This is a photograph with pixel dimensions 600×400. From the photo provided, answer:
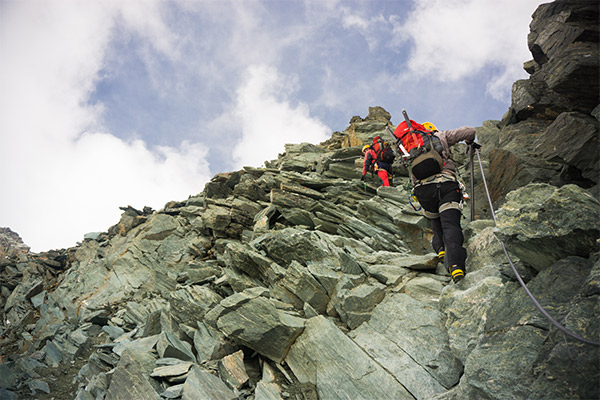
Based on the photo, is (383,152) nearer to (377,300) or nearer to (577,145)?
(577,145)

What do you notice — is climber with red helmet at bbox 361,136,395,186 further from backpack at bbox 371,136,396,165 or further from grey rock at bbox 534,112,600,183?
grey rock at bbox 534,112,600,183

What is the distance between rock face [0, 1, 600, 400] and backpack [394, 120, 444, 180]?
7.38 feet

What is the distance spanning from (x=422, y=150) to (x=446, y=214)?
199 centimetres

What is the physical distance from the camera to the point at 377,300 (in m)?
9.14

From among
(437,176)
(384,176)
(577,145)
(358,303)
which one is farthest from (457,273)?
(384,176)

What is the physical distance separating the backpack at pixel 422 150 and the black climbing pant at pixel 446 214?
448mm

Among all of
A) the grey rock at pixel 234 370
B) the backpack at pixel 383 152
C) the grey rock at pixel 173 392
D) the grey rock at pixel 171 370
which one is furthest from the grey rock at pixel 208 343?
the backpack at pixel 383 152

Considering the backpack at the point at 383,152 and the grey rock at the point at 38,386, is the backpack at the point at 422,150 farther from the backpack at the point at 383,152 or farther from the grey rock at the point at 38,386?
the grey rock at the point at 38,386

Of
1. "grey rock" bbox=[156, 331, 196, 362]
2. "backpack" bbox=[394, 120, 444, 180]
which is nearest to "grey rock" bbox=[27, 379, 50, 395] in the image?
"grey rock" bbox=[156, 331, 196, 362]

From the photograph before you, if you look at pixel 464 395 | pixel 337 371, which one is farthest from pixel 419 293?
pixel 464 395

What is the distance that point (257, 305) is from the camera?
32.3 ft

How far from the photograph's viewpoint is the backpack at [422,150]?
8688mm

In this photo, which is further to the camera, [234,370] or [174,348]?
[174,348]

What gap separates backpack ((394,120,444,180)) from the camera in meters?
8.69
